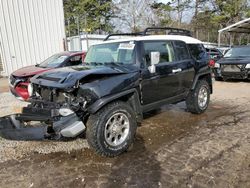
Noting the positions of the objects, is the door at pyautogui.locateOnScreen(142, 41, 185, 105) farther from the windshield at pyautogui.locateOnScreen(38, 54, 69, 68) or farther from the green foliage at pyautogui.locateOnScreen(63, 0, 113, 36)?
the green foliage at pyautogui.locateOnScreen(63, 0, 113, 36)

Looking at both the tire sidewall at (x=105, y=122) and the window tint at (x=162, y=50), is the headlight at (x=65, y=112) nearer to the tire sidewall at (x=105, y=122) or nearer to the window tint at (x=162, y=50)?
the tire sidewall at (x=105, y=122)

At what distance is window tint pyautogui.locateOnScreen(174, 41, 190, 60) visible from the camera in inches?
220

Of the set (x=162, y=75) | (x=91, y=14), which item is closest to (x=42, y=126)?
(x=162, y=75)

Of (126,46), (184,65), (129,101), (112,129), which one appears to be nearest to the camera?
(112,129)

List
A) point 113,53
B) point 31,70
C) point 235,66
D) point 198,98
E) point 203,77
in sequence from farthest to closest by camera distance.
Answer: point 235,66 < point 31,70 < point 203,77 < point 198,98 < point 113,53

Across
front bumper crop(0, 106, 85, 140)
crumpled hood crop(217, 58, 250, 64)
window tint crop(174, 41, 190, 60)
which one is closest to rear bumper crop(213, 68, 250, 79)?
crumpled hood crop(217, 58, 250, 64)

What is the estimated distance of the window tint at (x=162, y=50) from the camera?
4812 millimetres

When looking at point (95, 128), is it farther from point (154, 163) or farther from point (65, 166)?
point (154, 163)

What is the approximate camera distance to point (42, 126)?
379 cm

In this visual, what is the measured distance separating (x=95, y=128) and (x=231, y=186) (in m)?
1.92

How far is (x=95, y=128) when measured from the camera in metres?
3.79

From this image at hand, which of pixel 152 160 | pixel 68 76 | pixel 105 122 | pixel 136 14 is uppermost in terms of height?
pixel 136 14

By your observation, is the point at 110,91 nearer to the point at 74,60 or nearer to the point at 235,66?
the point at 74,60

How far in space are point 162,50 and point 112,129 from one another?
2.07 m
